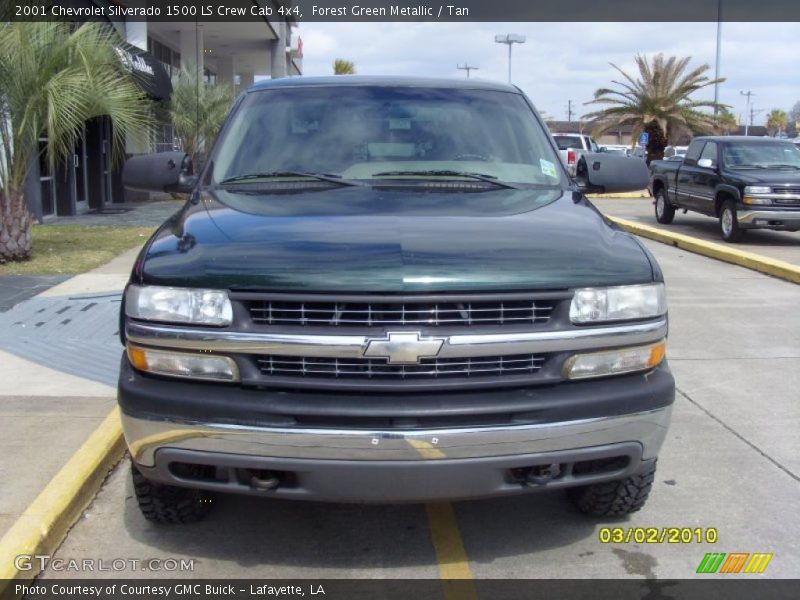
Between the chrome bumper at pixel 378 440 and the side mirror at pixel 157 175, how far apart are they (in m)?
1.94

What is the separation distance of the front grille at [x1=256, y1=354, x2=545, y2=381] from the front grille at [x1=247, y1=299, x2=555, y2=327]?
13cm

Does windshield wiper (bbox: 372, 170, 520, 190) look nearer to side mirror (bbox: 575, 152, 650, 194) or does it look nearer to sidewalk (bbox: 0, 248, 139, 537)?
side mirror (bbox: 575, 152, 650, 194)

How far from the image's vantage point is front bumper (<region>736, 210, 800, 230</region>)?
13883 mm

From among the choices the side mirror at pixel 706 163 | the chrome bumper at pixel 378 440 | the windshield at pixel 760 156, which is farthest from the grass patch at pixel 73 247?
the windshield at pixel 760 156

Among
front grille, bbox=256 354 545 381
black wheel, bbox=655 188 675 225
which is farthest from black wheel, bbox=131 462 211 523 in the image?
black wheel, bbox=655 188 675 225

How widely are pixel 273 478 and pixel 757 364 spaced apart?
16.1ft

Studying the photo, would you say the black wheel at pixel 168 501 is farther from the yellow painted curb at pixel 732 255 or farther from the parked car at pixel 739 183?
the parked car at pixel 739 183

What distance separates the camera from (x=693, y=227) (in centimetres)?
1728

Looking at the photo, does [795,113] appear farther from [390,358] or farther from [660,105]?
[390,358]

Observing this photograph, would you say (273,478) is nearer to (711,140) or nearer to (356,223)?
(356,223)

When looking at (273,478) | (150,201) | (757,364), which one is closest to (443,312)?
(273,478)

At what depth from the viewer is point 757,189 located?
14.0 m

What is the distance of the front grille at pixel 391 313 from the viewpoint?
10.4 feet

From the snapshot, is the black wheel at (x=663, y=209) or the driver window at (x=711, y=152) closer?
the driver window at (x=711, y=152)
